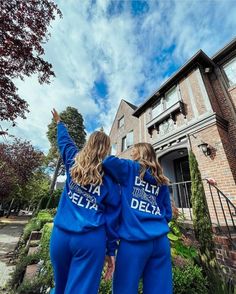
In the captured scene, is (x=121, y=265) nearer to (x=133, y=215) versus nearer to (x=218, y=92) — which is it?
(x=133, y=215)

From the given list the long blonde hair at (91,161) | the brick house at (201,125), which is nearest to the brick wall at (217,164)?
the brick house at (201,125)

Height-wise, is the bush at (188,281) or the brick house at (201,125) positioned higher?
the brick house at (201,125)

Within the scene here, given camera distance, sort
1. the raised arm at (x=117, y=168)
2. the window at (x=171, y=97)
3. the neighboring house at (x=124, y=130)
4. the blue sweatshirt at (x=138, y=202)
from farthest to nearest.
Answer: the neighboring house at (x=124, y=130), the window at (x=171, y=97), the raised arm at (x=117, y=168), the blue sweatshirt at (x=138, y=202)

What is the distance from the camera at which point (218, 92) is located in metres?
7.50

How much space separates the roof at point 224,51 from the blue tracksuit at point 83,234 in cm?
863

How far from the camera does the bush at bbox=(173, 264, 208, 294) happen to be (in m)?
2.33

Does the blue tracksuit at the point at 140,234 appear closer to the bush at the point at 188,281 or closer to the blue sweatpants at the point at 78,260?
the blue sweatpants at the point at 78,260

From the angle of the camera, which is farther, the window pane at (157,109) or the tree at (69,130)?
the tree at (69,130)

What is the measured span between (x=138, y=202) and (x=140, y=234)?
10.7 inches

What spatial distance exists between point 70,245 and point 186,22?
720 cm

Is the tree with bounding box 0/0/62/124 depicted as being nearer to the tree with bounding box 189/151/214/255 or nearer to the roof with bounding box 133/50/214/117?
the tree with bounding box 189/151/214/255

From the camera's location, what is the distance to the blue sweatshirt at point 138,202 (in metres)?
1.42

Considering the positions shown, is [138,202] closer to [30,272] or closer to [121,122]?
[30,272]

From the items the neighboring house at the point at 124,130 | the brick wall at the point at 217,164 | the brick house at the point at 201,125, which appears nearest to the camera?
the brick wall at the point at 217,164
